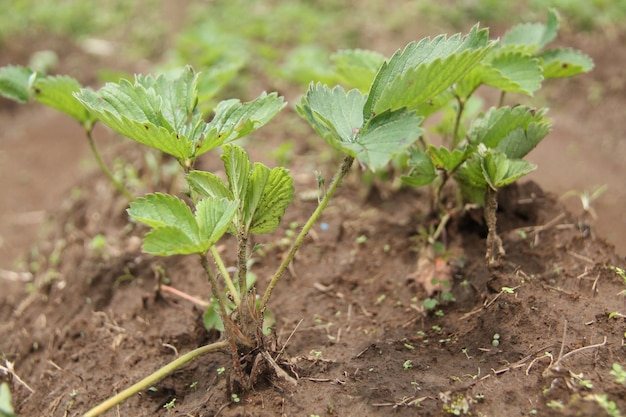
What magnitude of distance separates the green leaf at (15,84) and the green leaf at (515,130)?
1408 millimetres

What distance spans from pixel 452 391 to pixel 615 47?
3685mm

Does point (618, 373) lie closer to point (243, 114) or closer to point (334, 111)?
point (334, 111)

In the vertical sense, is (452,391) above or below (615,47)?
above

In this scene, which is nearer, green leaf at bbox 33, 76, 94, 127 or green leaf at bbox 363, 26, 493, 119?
green leaf at bbox 363, 26, 493, 119

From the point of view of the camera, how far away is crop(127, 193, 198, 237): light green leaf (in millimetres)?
1414

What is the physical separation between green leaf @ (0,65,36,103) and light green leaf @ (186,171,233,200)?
32.0 inches

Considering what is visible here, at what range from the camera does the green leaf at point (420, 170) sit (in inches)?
71.9

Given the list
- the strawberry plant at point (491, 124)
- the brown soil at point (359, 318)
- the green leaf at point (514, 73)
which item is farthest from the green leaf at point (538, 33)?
the brown soil at point (359, 318)

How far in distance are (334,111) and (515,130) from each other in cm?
59

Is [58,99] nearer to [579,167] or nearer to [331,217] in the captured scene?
[331,217]

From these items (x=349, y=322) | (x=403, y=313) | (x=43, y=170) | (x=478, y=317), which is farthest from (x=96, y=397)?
(x=43, y=170)

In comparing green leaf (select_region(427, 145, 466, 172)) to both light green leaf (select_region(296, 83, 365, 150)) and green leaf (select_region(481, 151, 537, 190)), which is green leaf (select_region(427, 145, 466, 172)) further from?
light green leaf (select_region(296, 83, 365, 150))

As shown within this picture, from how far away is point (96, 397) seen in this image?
5.82 ft

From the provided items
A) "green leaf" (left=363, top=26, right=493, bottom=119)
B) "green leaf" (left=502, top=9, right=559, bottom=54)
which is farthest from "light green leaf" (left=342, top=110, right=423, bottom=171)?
"green leaf" (left=502, top=9, right=559, bottom=54)
